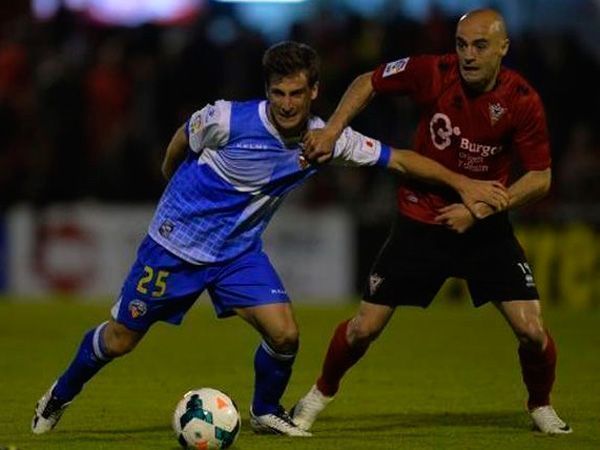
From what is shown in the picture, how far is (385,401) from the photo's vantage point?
10.2 meters

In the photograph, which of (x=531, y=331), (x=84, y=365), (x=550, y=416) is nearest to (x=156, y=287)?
(x=84, y=365)

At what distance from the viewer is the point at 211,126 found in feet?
26.9

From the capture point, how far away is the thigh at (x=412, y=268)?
28.9ft

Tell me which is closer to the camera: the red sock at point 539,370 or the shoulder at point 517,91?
the shoulder at point 517,91

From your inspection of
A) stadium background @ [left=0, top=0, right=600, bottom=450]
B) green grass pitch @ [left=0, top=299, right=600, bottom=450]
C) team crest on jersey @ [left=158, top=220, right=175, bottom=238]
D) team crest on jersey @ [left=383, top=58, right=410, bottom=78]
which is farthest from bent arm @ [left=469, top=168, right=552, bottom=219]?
stadium background @ [left=0, top=0, right=600, bottom=450]

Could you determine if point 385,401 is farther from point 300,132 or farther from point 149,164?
point 149,164

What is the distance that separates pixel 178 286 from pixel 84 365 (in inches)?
25.4

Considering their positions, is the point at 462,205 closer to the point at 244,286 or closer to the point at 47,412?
the point at 244,286

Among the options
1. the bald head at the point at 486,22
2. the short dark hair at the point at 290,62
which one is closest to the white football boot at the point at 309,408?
the short dark hair at the point at 290,62

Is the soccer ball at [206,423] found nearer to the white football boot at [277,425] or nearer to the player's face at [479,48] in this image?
the white football boot at [277,425]

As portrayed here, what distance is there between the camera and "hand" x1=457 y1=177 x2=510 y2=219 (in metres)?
8.33

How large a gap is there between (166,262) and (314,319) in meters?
7.73

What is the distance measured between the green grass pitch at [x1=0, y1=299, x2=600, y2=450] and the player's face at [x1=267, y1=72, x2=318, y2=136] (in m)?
1.61

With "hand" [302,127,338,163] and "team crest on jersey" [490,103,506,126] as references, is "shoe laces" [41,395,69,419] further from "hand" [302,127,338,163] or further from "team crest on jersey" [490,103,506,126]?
"team crest on jersey" [490,103,506,126]
